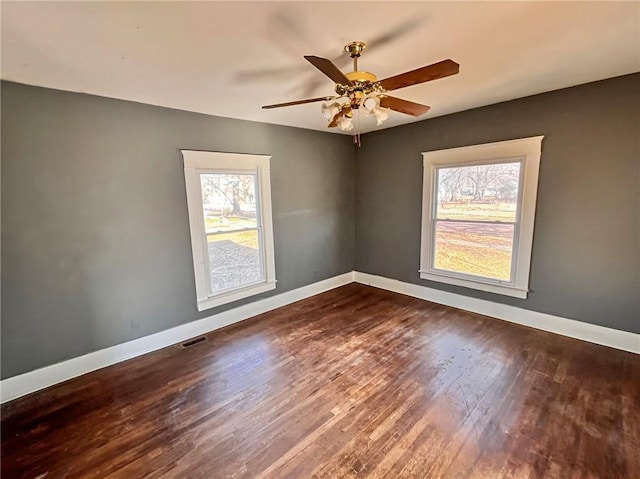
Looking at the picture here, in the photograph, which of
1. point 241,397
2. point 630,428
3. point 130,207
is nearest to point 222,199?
point 130,207

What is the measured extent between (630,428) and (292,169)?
4.09 metres

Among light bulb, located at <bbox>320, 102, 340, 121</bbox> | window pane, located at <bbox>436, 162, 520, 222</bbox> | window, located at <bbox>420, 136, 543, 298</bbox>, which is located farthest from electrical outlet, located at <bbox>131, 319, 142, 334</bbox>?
window pane, located at <bbox>436, 162, 520, 222</bbox>

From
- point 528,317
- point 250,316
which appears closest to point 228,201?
point 250,316

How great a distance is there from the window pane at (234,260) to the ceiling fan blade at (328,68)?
2.44 meters

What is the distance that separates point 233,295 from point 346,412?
83.6 inches

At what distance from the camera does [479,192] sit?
12.4 feet

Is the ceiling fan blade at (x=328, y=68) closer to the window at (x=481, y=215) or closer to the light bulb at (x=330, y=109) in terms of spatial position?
the light bulb at (x=330, y=109)

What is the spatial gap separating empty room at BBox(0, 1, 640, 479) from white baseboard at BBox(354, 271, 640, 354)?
0.08 feet

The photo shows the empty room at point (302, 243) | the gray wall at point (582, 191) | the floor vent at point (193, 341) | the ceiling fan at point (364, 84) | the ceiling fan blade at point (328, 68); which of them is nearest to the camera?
the ceiling fan blade at point (328, 68)

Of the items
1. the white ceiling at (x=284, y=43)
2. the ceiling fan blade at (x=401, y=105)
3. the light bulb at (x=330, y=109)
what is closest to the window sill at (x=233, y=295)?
the white ceiling at (x=284, y=43)

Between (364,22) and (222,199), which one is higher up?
(364,22)

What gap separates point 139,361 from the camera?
301 centimetres

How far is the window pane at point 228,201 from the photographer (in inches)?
138

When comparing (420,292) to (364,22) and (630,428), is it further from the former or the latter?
(364,22)
